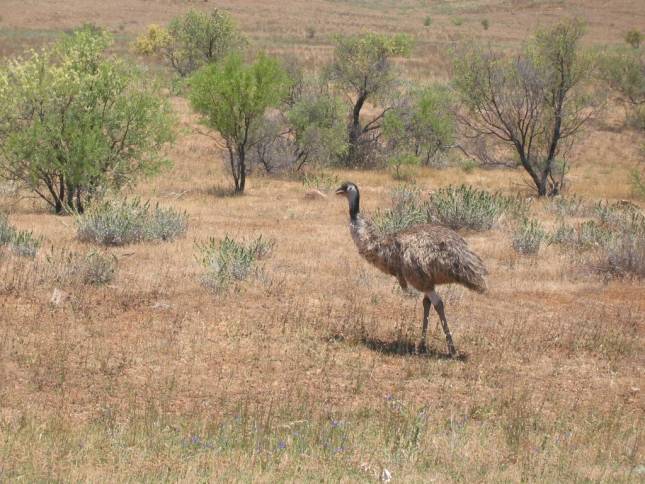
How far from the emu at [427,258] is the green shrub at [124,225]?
6712 mm

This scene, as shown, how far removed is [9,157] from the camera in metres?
18.2

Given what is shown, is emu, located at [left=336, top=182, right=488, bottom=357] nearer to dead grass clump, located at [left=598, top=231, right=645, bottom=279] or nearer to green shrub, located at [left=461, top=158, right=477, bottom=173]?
dead grass clump, located at [left=598, top=231, right=645, bottom=279]

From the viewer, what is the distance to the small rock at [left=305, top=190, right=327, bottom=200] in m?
21.8

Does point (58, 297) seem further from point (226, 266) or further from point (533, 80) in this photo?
point (533, 80)

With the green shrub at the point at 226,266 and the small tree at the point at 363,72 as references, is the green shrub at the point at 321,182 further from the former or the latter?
the green shrub at the point at 226,266

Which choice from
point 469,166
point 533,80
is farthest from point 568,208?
point 469,166

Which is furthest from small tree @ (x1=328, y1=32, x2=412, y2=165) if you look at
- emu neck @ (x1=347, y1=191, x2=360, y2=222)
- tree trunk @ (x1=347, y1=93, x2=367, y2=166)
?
emu neck @ (x1=347, y1=191, x2=360, y2=222)

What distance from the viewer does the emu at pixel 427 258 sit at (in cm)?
862

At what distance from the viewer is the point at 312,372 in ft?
27.8

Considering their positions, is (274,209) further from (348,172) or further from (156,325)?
(156,325)

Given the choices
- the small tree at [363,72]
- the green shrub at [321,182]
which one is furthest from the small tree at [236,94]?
the small tree at [363,72]

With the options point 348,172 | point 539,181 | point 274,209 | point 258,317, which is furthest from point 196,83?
A: point 258,317

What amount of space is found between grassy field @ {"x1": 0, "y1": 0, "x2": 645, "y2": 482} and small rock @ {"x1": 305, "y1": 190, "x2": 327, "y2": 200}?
201 inches

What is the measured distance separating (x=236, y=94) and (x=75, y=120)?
18.5ft
